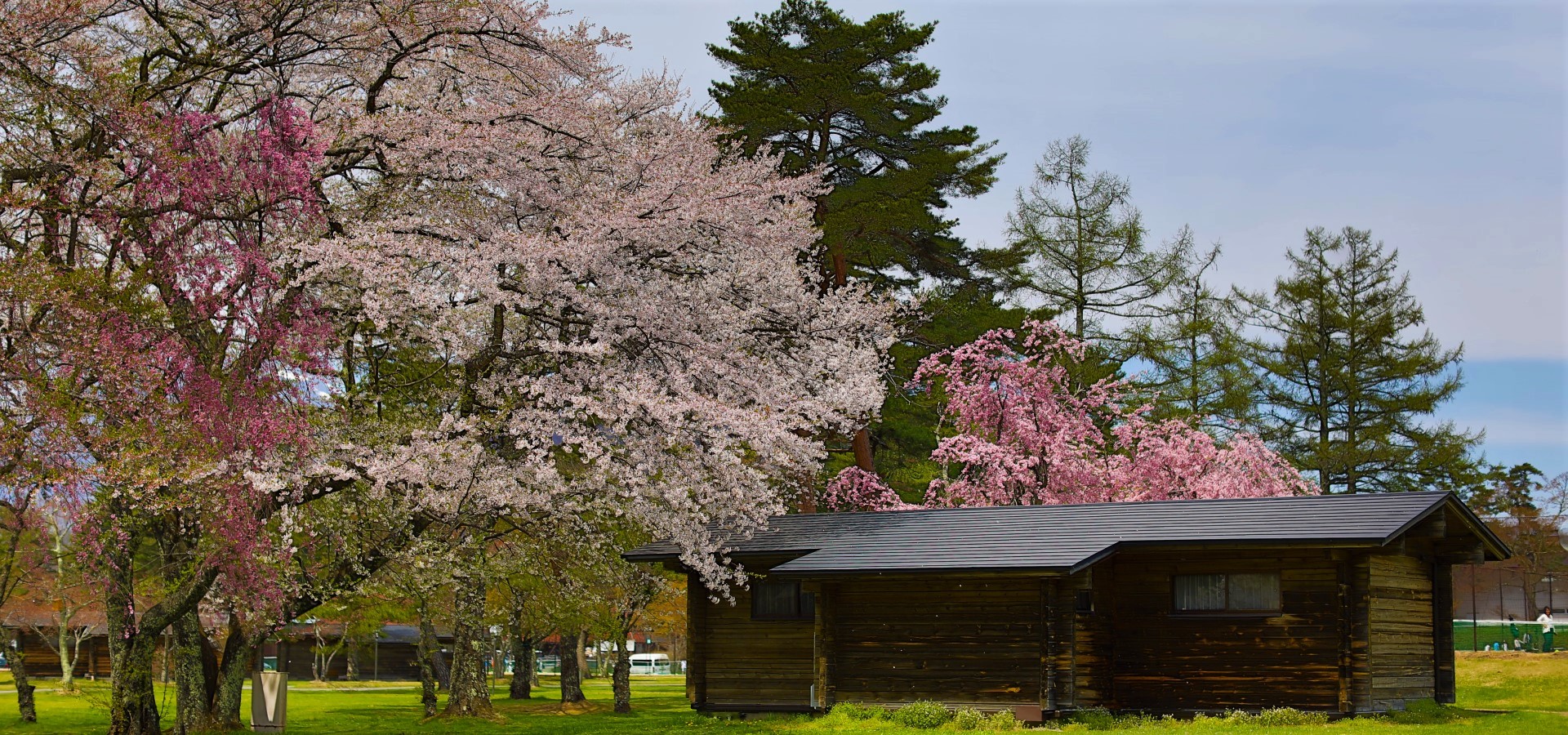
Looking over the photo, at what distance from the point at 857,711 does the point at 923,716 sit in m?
1.34

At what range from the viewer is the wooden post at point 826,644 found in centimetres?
2134

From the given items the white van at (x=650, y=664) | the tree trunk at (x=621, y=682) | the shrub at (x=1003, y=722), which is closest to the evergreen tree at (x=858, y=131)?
the tree trunk at (x=621, y=682)

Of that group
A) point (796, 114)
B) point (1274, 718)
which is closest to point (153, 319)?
point (1274, 718)

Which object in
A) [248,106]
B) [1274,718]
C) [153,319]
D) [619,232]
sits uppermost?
[248,106]

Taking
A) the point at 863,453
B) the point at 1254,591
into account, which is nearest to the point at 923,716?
the point at 1254,591

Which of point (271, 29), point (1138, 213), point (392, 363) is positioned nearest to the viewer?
point (271, 29)

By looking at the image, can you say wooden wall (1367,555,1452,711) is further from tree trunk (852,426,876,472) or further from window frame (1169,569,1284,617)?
tree trunk (852,426,876,472)

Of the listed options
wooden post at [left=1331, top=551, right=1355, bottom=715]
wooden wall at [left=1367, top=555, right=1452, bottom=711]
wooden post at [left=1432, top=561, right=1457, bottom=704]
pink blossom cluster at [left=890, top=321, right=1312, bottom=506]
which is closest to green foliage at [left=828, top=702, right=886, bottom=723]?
wooden post at [left=1331, top=551, right=1355, bottom=715]

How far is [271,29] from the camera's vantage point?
17797mm

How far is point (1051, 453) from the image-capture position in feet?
100

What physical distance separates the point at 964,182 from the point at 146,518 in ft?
84.9

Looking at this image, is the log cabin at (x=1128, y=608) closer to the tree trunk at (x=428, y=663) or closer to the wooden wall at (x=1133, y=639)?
the wooden wall at (x=1133, y=639)

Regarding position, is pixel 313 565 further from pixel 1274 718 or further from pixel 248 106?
pixel 1274 718

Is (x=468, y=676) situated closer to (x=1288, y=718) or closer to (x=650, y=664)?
(x=1288, y=718)
